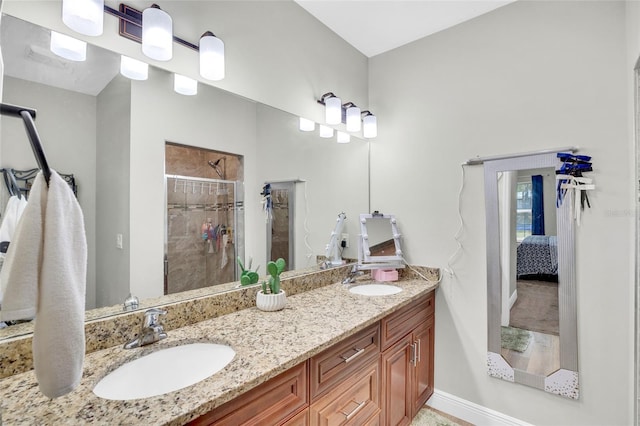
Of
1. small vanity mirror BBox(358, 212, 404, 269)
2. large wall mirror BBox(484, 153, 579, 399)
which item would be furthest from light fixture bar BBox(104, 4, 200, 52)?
large wall mirror BBox(484, 153, 579, 399)

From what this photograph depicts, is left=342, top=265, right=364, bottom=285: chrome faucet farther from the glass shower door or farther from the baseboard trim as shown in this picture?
the baseboard trim

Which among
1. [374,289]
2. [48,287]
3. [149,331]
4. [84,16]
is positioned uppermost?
[84,16]

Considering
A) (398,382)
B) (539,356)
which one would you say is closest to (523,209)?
(539,356)

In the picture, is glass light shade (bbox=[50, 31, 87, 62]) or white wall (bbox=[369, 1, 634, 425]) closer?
glass light shade (bbox=[50, 31, 87, 62])

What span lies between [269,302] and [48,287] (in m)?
0.99

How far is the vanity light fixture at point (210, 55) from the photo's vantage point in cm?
142

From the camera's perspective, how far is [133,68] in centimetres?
126

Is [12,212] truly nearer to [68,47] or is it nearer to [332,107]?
[68,47]

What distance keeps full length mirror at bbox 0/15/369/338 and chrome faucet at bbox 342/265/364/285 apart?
2.23ft

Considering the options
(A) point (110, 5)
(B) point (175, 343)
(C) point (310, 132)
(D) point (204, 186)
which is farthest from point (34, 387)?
(C) point (310, 132)

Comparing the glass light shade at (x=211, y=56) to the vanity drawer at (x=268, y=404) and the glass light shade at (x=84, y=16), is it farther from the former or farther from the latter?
the vanity drawer at (x=268, y=404)

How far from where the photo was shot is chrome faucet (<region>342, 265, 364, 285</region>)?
2.14 meters

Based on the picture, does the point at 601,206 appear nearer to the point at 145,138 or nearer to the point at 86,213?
the point at 145,138

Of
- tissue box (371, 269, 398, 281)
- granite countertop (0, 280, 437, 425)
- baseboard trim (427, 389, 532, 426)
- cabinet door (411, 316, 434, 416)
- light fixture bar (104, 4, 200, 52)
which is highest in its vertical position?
light fixture bar (104, 4, 200, 52)
